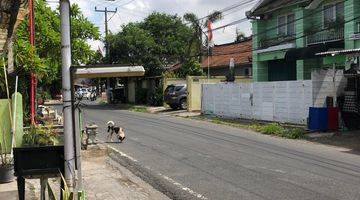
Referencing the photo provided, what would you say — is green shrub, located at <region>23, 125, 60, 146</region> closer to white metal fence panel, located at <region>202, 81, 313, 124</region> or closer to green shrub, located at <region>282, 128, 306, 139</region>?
green shrub, located at <region>282, 128, 306, 139</region>

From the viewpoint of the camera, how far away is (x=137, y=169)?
40.4 ft

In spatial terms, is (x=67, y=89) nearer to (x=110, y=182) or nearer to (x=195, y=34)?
(x=110, y=182)

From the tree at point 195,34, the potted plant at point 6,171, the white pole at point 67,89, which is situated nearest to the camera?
the white pole at point 67,89

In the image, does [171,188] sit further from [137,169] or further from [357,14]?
[357,14]

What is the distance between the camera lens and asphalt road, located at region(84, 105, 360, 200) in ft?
31.1

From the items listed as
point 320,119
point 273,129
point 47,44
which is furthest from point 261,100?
point 47,44

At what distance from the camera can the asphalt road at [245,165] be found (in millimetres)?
9477

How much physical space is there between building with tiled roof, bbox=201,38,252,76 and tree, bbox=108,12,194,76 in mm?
2896

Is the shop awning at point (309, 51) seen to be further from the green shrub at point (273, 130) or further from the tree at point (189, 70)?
the tree at point (189, 70)

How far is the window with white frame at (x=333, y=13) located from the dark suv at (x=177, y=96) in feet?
37.6

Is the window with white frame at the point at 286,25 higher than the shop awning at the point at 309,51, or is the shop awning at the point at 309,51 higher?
the window with white frame at the point at 286,25

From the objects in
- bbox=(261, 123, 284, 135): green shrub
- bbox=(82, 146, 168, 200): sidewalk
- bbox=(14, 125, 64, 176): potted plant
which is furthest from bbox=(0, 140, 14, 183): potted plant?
bbox=(261, 123, 284, 135): green shrub

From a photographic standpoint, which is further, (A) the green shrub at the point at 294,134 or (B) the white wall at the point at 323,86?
(B) the white wall at the point at 323,86

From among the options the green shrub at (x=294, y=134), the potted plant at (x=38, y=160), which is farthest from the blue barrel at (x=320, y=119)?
the potted plant at (x=38, y=160)
